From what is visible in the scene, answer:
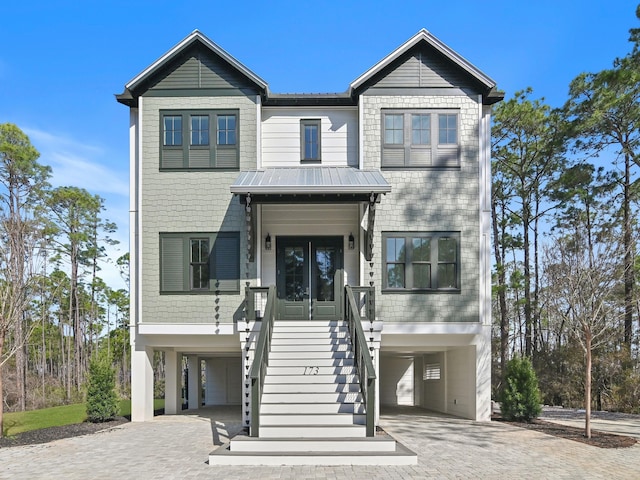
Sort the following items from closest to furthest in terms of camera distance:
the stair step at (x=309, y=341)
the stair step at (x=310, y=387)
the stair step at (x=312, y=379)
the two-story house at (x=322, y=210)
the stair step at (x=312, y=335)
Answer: the stair step at (x=310, y=387)
the stair step at (x=312, y=379)
the stair step at (x=309, y=341)
the stair step at (x=312, y=335)
the two-story house at (x=322, y=210)

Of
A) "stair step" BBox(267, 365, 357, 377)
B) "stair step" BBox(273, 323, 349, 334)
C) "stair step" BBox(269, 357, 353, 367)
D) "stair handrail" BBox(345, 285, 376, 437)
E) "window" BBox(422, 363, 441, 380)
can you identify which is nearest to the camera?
"stair handrail" BBox(345, 285, 376, 437)

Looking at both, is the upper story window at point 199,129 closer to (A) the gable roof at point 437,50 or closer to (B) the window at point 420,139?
(A) the gable roof at point 437,50

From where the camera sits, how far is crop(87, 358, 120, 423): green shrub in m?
14.0

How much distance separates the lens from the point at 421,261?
14047 mm

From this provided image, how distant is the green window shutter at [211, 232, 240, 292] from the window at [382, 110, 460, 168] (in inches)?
178

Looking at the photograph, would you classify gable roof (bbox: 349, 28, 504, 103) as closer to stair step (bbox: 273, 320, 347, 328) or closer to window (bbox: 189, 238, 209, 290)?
window (bbox: 189, 238, 209, 290)

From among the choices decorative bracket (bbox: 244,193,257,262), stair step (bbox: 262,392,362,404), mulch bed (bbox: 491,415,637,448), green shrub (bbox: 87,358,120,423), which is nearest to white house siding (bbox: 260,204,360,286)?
decorative bracket (bbox: 244,193,257,262)

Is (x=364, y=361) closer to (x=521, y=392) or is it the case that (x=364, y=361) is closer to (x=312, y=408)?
(x=312, y=408)

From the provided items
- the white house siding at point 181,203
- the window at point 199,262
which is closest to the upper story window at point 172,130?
the white house siding at point 181,203

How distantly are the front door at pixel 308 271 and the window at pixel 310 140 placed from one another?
90.9 inches

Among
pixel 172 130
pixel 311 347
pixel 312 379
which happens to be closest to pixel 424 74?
pixel 172 130

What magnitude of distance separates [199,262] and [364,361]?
596 centimetres

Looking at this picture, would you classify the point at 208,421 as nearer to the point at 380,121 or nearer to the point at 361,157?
the point at 361,157

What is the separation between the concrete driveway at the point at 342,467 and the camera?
801 cm
